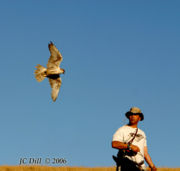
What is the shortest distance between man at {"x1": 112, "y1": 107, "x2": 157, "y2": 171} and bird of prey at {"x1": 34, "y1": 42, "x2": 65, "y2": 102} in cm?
690

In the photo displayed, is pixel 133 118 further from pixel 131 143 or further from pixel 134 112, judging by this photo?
pixel 131 143

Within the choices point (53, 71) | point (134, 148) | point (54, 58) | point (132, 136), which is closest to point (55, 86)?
point (53, 71)

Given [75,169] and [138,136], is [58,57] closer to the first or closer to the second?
[75,169]

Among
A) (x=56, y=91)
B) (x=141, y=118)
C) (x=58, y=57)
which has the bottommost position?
(x=141, y=118)

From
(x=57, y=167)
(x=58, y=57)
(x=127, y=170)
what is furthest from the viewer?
(x=57, y=167)

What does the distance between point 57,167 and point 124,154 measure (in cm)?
850

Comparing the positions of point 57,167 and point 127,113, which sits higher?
point 127,113

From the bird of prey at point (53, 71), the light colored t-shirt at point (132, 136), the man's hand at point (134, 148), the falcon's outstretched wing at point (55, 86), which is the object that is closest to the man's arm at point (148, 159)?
the light colored t-shirt at point (132, 136)

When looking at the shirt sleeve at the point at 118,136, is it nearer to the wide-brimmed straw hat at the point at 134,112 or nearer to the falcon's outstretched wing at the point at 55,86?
the wide-brimmed straw hat at the point at 134,112

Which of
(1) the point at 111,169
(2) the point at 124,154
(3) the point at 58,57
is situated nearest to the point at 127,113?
(2) the point at 124,154

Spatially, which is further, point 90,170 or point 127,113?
point 90,170

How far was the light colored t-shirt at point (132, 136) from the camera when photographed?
24.2 feet

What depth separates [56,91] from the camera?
15.1 meters

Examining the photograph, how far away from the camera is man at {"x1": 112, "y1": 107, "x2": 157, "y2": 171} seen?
7.29 meters
